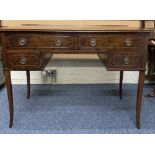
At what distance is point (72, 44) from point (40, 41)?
20 cm

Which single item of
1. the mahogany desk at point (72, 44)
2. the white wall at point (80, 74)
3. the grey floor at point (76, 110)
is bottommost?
the grey floor at point (76, 110)

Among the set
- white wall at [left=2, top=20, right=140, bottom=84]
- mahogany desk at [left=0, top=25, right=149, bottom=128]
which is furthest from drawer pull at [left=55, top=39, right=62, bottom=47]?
white wall at [left=2, top=20, right=140, bottom=84]

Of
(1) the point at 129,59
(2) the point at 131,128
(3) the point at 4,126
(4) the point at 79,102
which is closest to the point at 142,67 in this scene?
(1) the point at 129,59

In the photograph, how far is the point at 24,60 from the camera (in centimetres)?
145

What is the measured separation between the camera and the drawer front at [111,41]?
1416 mm

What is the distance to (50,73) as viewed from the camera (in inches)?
97.2

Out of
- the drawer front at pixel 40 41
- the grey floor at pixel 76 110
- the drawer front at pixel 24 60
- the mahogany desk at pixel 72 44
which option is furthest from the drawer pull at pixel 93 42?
the grey floor at pixel 76 110

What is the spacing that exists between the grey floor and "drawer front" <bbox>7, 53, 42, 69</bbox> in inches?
17.9

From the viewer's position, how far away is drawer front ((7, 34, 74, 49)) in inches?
55.6

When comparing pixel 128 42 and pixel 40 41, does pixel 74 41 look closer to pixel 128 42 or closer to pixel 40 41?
pixel 40 41

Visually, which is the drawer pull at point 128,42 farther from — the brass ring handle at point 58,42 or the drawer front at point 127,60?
the brass ring handle at point 58,42

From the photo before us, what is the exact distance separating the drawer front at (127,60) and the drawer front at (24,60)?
470 millimetres

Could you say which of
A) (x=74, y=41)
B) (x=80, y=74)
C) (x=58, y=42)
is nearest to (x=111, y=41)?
(x=74, y=41)

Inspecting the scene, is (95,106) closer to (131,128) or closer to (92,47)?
(131,128)
